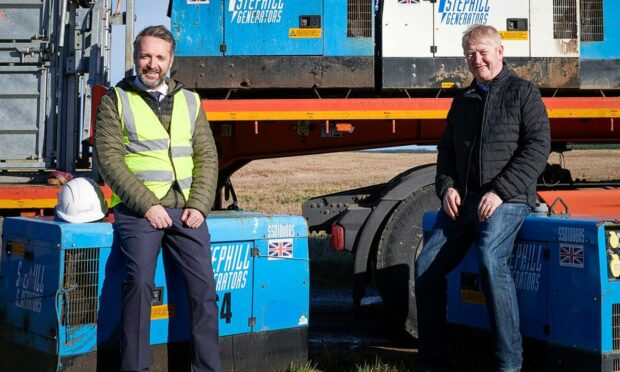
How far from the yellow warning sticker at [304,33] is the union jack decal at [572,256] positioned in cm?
301

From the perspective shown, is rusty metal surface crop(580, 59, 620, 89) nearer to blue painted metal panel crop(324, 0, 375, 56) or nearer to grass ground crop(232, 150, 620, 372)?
grass ground crop(232, 150, 620, 372)

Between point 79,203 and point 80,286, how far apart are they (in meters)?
0.47

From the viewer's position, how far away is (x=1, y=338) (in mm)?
4973

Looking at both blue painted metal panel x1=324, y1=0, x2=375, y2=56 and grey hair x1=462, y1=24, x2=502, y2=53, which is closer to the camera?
grey hair x1=462, y1=24, x2=502, y2=53

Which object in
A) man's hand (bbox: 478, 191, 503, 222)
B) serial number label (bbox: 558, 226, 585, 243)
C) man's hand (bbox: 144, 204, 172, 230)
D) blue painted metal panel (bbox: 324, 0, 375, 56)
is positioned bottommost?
serial number label (bbox: 558, 226, 585, 243)

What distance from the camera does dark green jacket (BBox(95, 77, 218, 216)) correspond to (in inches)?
165

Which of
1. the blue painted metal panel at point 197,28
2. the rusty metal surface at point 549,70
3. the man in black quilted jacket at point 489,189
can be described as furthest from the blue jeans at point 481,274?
the blue painted metal panel at point 197,28

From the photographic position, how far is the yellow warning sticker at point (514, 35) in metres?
6.69

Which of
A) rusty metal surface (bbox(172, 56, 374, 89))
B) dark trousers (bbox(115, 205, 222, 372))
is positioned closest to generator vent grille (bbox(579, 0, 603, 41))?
rusty metal surface (bbox(172, 56, 374, 89))

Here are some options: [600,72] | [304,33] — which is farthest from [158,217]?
[600,72]

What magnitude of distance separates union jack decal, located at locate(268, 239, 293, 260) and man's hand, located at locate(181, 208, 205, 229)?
931 millimetres

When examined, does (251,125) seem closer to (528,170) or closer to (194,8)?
(194,8)

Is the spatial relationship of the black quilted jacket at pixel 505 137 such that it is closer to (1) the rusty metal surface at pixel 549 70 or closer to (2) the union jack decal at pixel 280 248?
(2) the union jack decal at pixel 280 248

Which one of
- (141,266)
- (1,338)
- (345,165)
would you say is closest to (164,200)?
(141,266)
